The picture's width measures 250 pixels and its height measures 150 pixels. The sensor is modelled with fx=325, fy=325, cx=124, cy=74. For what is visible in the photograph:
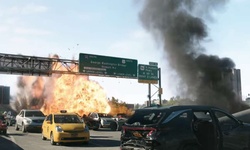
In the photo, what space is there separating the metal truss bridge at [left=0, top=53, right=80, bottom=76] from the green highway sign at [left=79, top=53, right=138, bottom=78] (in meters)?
1.29

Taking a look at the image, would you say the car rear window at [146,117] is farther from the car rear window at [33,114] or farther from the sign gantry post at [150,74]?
the sign gantry post at [150,74]

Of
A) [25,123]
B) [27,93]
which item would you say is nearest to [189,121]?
[25,123]

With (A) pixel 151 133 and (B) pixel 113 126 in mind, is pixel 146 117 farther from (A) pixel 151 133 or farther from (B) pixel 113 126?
(B) pixel 113 126

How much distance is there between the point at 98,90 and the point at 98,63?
29.9ft

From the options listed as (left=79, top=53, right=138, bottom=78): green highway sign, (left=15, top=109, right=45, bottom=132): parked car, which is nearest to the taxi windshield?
(left=15, top=109, right=45, bottom=132): parked car

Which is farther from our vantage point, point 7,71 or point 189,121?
point 7,71

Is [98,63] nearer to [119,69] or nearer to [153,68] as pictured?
[119,69]

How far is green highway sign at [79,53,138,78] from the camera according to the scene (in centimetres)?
3403

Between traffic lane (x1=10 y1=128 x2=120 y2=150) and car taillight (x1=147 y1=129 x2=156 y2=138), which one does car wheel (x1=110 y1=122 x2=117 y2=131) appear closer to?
traffic lane (x1=10 y1=128 x2=120 y2=150)

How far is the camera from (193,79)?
136ft

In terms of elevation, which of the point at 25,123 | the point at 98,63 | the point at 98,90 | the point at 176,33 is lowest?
the point at 25,123

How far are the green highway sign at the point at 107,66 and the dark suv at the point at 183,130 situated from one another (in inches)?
1028

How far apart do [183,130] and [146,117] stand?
0.94m

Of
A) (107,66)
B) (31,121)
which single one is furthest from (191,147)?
(107,66)
